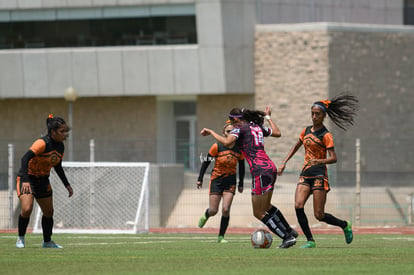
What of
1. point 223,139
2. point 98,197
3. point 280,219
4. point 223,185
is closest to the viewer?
point 223,139

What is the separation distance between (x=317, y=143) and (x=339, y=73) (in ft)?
80.3

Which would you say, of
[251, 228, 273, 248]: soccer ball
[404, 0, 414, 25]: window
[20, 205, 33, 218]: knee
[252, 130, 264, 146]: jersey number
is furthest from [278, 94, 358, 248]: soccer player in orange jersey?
[404, 0, 414, 25]: window

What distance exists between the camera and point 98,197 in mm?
25438

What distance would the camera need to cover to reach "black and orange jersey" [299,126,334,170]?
14102 mm

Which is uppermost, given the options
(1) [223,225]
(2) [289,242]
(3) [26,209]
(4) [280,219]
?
(3) [26,209]

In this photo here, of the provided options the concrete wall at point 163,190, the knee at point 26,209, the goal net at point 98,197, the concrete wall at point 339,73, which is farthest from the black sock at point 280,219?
the concrete wall at point 339,73

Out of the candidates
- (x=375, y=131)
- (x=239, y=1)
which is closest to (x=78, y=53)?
(x=239, y=1)

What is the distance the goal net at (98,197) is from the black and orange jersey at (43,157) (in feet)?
32.2

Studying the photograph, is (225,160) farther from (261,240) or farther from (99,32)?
(99,32)

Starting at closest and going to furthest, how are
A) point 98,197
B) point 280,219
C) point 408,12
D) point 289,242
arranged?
point 289,242, point 280,219, point 98,197, point 408,12

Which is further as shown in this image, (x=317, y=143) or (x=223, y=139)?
(x=317, y=143)

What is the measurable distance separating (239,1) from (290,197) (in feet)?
47.2

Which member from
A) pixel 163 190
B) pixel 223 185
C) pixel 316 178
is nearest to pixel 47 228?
pixel 223 185

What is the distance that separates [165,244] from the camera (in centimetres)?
1546
